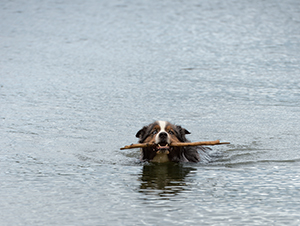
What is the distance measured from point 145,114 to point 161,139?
13.7 feet

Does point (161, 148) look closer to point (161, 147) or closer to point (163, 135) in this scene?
point (161, 147)

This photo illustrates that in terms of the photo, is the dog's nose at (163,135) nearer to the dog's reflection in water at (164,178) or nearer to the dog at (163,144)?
the dog at (163,144)

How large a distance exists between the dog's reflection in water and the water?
0.03 meters

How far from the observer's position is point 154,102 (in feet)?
48.2

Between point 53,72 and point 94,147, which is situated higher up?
point 53,72

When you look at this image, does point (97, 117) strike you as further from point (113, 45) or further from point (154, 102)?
point (113, 45)

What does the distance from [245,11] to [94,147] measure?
22875 mm

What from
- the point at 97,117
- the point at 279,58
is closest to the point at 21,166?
the point at 97,117

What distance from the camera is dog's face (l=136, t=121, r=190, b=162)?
372 inches

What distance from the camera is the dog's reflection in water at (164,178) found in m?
7.96

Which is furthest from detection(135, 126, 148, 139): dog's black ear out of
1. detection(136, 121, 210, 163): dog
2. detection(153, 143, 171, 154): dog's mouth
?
detection(153, 143, 171, 154): dog's mouth

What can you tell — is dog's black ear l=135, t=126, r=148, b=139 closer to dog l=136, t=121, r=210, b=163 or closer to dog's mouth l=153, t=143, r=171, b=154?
dog l=136, t=121, r=210, b=163

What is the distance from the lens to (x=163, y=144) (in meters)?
9.48

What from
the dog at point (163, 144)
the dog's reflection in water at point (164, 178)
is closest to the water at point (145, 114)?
the dog's reflection in water at point (164, 178)
